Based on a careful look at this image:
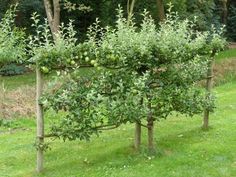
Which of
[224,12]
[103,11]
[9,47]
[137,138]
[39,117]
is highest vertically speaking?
[224,12]

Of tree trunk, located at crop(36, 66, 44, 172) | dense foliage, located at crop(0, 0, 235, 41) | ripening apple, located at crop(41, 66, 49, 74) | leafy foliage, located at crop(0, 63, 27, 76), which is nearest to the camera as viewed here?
ripening apple, located at crop(41, 66, 49, 74)

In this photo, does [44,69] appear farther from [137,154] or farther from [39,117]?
[137,154]

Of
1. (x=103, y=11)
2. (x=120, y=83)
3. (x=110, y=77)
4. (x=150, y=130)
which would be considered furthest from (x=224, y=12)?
(x=120, y=83)

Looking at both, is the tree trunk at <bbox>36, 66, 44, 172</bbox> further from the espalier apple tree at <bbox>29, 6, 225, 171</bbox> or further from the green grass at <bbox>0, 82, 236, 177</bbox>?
the green grass at <bbox>0, 82, 236, 177</bbox>

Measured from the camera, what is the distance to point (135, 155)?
11148mm

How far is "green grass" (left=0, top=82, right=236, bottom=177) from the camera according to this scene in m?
10.3

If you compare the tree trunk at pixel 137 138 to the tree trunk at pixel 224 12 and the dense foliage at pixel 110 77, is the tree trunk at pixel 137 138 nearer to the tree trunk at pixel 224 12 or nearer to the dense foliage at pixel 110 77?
the dense foliage at pixel 110 77

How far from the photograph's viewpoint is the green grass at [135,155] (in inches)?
404

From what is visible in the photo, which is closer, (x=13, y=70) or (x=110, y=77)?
(x=110, y=77)

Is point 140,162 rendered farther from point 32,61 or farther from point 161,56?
Answer: point 32,61

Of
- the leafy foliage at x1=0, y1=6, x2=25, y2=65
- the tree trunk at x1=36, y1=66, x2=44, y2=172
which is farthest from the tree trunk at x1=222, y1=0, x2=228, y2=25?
the tree trunk at x1=36, y1=66, x2=44, y2=172

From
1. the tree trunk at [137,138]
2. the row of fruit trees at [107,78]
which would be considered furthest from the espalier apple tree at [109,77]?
the tree trunk at [137,138]

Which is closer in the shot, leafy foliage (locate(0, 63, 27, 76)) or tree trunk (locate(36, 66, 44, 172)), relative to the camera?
tree trunk (locate(36, 66, 44, 172))

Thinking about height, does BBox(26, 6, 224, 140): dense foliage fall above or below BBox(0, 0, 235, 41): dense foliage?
below
